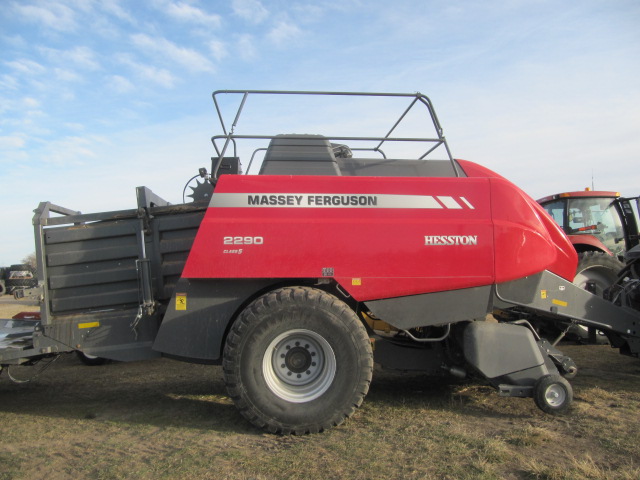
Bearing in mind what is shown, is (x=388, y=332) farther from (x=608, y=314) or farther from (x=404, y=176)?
(x=608, y=314)

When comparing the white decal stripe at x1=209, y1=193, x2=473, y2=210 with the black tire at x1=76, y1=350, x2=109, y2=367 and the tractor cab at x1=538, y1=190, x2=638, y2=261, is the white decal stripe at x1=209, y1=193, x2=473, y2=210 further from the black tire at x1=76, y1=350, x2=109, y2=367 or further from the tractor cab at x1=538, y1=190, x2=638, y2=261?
the tractor cab at x1=538, y1=190, x2=638, y2=261

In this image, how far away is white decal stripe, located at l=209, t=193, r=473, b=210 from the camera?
3.97m

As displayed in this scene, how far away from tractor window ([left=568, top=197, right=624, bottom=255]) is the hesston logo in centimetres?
527

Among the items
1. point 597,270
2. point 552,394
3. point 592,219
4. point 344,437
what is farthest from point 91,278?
point 592,219

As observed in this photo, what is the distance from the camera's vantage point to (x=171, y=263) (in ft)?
14.8

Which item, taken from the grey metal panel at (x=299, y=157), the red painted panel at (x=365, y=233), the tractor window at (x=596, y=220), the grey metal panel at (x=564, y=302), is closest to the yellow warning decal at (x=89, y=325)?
the red painted panel at (x=365, y=233)

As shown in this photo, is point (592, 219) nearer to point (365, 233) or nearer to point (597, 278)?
point (597, 278)

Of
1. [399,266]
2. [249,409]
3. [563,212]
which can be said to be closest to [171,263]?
[249,409]

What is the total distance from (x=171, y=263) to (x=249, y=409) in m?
1.57

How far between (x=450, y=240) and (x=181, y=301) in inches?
90.5

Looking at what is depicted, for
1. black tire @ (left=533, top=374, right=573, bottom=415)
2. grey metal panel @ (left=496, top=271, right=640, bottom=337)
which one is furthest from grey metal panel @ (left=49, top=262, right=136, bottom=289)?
black tire @ (left=533, top=374, right=573, bottom=415)

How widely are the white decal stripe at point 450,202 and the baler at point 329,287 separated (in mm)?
15

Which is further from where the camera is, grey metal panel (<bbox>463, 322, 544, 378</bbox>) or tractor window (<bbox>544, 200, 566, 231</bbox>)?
tractor window (<bbox>544, 200, 566, 231</bbox>)

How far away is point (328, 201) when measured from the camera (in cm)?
400
